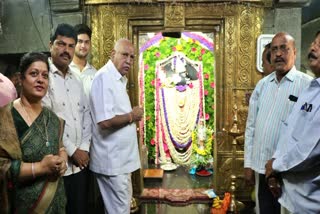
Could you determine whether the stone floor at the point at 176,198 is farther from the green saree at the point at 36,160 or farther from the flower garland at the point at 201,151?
the green saree at the point at 36,160

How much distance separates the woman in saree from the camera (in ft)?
5.04

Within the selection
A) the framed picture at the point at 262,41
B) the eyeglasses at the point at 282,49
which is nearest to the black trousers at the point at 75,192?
the eyeglasses at the point at 282,49

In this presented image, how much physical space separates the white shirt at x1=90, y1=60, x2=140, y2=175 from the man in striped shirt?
1058mm

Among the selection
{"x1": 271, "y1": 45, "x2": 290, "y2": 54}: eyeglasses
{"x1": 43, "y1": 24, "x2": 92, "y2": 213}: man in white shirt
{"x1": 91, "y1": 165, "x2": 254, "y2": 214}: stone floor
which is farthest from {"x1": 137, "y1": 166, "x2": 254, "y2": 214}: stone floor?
{"x1": 271, "y1": 45, "x2": 290, "y2": 54}: eyeglasses

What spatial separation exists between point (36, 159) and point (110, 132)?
92cm

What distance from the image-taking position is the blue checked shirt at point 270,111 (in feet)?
7.36

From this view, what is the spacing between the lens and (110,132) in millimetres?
2566

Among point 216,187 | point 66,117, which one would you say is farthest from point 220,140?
point 66,117

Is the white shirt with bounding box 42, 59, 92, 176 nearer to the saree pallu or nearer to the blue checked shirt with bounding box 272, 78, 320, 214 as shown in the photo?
the saree pallu

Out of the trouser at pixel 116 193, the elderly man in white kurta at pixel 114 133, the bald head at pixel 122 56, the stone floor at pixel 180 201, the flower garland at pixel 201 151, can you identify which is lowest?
the stone floor at pixel 180 201

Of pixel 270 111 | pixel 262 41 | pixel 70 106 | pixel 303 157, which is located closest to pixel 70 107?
pixel 70 106

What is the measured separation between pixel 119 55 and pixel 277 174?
159 centimetres

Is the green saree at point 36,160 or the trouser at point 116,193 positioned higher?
the green saree at point 36,160

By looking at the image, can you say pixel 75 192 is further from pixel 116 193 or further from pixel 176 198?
pixel 176 198
